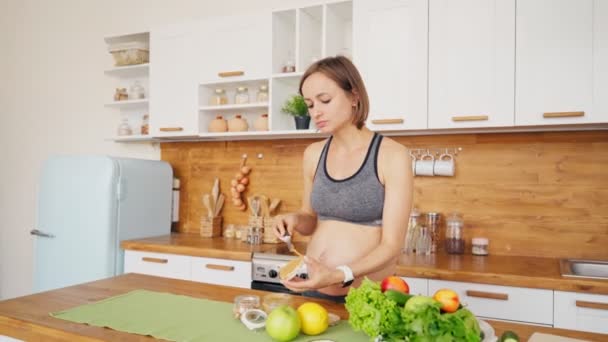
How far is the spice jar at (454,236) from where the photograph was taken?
8.19ft

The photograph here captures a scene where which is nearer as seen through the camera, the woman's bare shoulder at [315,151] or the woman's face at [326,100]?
the woman's face at [326,100]

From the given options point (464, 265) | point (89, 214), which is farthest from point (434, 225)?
point (89, 214)

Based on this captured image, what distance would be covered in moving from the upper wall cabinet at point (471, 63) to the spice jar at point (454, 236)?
544 mm

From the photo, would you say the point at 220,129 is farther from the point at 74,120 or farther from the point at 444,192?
the point at 74,120

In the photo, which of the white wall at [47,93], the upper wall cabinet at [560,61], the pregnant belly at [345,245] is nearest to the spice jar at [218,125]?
the white wall at [47,93]

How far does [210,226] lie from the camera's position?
10.2 ft

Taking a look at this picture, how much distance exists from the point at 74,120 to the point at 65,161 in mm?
1055

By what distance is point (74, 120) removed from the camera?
12.8 feet

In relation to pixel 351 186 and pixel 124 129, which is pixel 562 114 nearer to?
pixel 351 186

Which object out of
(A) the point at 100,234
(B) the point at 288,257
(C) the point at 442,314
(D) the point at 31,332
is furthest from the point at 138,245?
(C) the point at 442,314

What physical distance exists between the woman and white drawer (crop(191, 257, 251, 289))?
39.6 inches

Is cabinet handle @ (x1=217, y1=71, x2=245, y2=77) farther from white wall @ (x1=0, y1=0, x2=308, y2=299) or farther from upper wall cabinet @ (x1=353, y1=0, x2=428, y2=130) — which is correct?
white wall @ (x1=0, y1=0, x2=308, y2=299)

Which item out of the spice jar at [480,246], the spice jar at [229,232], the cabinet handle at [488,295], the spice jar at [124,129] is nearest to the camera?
the cabinet handle at [488,295]

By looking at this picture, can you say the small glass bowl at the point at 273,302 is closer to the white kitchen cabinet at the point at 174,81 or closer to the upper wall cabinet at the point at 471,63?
the upper wall cabinet at the point at 471,63
